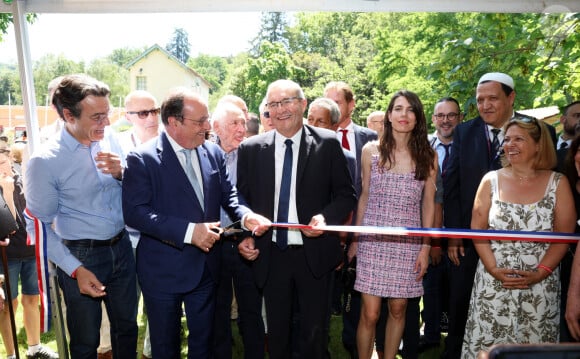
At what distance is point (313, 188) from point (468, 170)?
5.06 ft

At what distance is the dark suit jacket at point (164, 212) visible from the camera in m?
3.20

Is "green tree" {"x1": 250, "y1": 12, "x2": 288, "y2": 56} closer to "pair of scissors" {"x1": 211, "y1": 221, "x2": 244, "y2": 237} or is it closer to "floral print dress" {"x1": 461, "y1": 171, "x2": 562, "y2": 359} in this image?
"pair of scissors" {"x1": 211, "y1": 221, "x2": 244, "y2": 237}

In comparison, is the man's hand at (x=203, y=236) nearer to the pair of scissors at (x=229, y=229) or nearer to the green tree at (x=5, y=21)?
the pair of scissors at (x=229, y=229)

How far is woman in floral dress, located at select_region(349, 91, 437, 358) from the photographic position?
3.91 meters

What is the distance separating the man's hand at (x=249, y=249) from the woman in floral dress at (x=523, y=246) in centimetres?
176

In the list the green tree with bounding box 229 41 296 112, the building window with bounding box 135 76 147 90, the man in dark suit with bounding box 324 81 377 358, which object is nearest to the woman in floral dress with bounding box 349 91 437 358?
the man in dark suit with bounding box 324 81 377 358

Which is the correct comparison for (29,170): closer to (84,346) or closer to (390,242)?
(84,346)

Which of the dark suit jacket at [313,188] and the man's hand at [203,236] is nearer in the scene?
the man's hand at [203,236]

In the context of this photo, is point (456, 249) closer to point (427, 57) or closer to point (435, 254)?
point (435, 254)

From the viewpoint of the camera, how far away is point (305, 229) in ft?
11.4

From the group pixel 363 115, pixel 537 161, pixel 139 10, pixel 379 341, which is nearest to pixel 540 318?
pixel 537 161

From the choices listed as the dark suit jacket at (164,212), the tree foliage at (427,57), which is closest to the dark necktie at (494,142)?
the tree foliage at (427,57)

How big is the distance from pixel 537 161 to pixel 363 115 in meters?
40.3

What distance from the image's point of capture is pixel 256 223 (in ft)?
11.3
